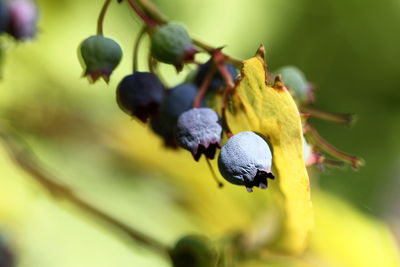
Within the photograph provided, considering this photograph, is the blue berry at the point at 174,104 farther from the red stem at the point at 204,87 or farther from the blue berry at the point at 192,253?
the blue berry at the point at 192,253

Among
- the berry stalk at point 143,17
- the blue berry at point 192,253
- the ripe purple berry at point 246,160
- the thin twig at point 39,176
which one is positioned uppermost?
the berry stalk at point 143,17

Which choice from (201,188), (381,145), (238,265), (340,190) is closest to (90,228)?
(201,188)

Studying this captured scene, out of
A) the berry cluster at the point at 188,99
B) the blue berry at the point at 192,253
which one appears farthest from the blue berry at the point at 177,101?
the blue berry at the point at 192,253

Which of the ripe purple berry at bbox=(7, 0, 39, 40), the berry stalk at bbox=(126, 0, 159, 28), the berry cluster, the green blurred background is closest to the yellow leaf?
→ the berry cluster

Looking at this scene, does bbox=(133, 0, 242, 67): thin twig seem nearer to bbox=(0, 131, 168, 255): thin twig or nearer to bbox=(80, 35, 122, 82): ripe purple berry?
bbox=(80, 35, 122, 82): ripe purple berry

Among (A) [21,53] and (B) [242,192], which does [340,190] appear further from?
(A) [21,53]

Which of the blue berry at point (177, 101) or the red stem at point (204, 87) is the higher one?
the red stem at point (204, 87)
